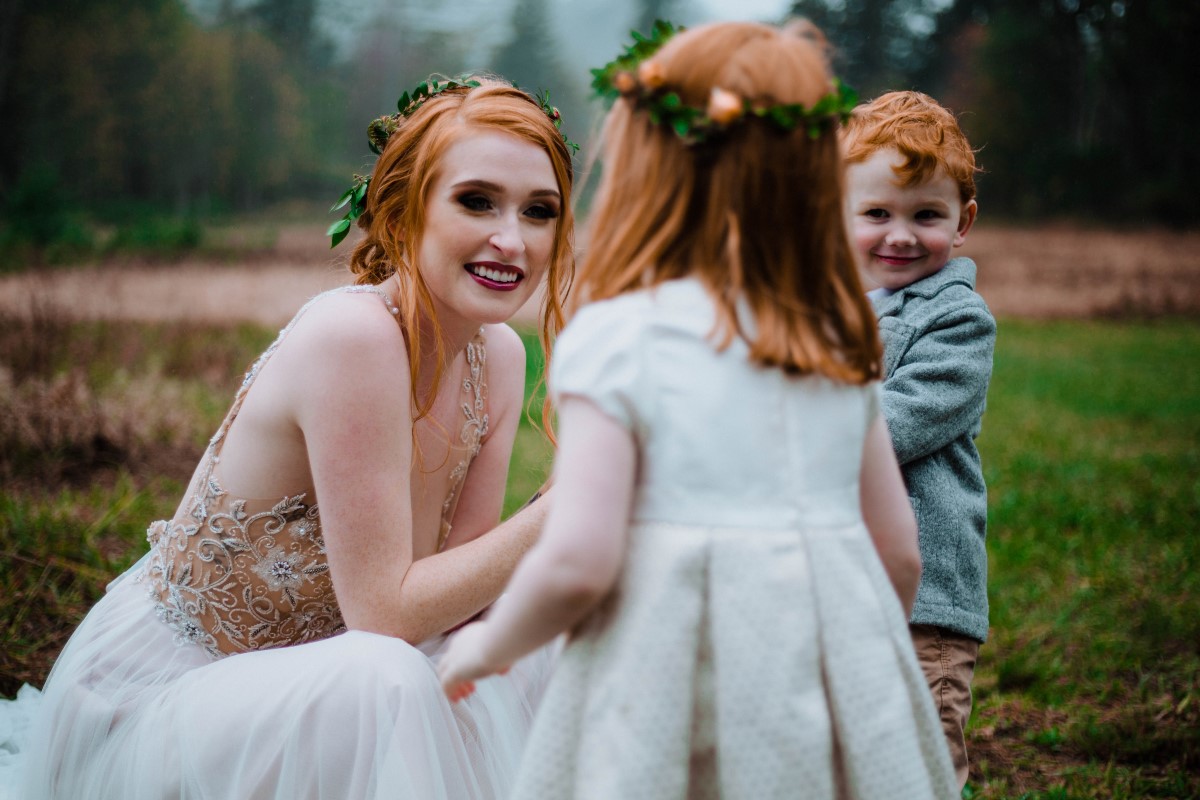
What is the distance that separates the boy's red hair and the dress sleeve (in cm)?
104

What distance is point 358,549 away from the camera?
1.97 metres

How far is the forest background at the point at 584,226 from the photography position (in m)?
3.52

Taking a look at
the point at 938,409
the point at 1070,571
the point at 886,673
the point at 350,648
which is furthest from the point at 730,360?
the point at 1070,571

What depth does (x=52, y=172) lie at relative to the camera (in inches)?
386

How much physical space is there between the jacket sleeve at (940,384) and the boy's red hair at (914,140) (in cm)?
30

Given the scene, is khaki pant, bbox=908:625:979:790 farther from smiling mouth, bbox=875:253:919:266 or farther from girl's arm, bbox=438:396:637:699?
girl's arm, bbox=438:396:637:699

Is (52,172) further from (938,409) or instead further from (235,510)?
(938,409)

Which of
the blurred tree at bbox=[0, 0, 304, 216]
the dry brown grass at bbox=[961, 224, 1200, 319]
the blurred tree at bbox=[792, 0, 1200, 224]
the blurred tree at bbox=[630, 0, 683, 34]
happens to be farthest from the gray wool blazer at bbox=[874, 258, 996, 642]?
the blurred tree at bbox=[630, 0, 683, 34]

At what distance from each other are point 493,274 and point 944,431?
101 centimetres

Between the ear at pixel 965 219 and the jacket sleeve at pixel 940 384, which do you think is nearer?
the jacket sleeve at pixel 940 384

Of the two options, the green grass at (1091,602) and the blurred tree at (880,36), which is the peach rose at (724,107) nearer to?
the green grass at (1091,602)

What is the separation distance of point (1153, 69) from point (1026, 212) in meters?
2.53

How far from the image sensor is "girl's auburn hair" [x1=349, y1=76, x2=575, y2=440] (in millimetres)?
2172

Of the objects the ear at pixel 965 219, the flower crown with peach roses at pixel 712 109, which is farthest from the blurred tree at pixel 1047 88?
the flower crown with peach roses at pixel 712 109
